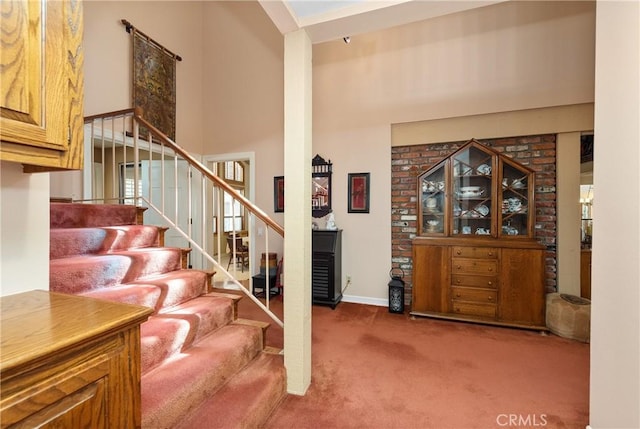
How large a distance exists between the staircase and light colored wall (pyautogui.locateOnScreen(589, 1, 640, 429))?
182cm

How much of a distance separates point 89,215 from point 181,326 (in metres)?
1.44

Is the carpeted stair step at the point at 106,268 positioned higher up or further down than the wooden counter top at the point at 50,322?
further down

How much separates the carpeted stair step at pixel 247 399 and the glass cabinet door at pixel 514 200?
2.76 meters

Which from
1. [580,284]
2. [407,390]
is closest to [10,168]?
[407,390]

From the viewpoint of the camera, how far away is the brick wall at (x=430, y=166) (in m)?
3.25

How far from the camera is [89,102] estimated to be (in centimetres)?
317

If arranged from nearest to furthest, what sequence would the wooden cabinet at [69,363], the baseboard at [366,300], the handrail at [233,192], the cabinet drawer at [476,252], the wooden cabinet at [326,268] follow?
the wooden cabinet at [69,363]
the handrail at [233,192]
the cabinet drawer at [476,252]
the wooden cabinet at [326,268]
the baseboard at [366,300]

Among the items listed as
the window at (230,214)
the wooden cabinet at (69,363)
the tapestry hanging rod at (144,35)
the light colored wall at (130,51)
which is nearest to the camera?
the wooden cabinet at (69,363)

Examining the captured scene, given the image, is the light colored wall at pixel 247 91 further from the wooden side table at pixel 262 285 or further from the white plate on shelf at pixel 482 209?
the white plate on shelf at pixel 482 209

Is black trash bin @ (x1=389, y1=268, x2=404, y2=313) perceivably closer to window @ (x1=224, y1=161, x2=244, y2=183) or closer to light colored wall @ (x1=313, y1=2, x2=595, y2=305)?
light colored wall @ (x1=313, y1=2, x2=595, y2=305)

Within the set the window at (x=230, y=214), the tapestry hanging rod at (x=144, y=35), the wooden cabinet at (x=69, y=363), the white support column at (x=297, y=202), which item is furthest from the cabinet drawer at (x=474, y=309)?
the window at (x=230, y=214)

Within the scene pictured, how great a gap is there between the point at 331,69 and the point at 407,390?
153 inches

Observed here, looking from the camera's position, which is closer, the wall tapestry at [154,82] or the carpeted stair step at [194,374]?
the carpeted stair step at [194,374]

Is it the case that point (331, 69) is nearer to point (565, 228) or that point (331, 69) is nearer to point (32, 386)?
point (565, 228)
